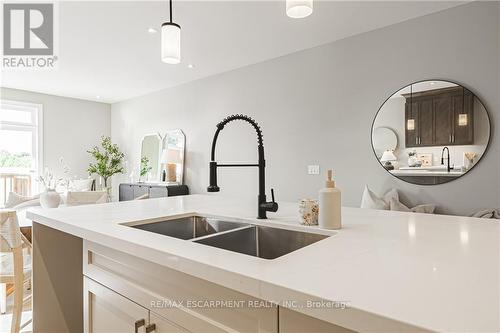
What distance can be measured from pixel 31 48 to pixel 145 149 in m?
2.59

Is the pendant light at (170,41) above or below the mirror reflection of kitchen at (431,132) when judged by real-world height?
above

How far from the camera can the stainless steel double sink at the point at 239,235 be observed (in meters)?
1.11

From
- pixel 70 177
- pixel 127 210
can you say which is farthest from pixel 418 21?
pixel 70 177

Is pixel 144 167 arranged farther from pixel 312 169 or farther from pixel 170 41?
pixel 170 41

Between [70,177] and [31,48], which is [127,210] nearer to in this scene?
[31,48]

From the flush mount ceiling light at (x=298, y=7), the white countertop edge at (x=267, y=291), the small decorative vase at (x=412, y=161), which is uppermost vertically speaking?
the flush mount ceiling light at (x=298, y=7)

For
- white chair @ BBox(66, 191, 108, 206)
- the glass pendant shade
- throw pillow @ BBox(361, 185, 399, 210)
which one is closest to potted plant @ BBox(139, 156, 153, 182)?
white chair @ BBox(66, 191, 108, 206)

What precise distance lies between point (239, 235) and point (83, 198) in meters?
2.80

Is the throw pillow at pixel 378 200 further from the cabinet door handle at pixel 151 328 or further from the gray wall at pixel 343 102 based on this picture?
the cabinet door handle at pixel 151 328

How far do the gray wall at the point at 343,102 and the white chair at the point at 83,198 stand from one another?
175 cm

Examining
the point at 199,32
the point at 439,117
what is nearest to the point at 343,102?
the point at 439,117

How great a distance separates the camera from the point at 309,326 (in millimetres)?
595

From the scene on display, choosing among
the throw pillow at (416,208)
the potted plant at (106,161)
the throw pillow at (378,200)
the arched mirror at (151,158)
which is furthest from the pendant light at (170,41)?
the potted plant at (106,161)

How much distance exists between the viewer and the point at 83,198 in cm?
332
